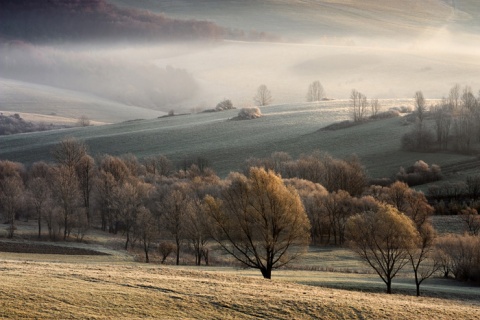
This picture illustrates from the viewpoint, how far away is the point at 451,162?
111 meters

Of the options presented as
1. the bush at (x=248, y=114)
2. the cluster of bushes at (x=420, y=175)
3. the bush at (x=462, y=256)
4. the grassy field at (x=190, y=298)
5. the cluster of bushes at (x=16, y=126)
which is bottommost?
the grassy field at (x=190, y=298)

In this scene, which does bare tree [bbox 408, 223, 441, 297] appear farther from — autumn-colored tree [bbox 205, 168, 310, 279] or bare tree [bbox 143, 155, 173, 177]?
bare tree [bbox 143, 155, 173, 177]

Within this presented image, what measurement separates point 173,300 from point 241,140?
105 metres

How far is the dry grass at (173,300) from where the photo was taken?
30969 mm

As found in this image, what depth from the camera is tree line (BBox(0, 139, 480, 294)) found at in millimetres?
52906

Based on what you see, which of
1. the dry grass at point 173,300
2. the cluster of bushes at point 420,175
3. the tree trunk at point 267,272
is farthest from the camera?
the cluster of bushes at point 420,175

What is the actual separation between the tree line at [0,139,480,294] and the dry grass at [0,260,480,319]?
1073 cm

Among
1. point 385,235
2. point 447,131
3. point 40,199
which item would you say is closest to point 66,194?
point 40,199

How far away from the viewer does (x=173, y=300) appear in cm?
3406

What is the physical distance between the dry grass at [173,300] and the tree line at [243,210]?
1073cm

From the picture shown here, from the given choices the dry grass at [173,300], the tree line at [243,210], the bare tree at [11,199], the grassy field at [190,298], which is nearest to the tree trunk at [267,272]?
the tree line at [243,210]

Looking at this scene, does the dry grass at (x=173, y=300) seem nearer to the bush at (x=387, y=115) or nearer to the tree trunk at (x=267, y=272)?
the tree trunk at (x=267, y=272)

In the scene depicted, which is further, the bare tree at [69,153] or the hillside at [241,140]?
the hillside at [241,140]

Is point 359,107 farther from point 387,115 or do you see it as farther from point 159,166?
point 159,166
